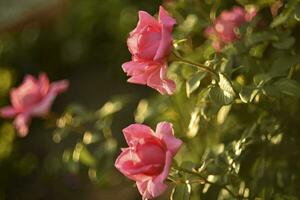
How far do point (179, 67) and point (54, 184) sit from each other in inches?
68.4

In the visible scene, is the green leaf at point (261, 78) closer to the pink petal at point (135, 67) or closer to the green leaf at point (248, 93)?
the green leaf at point (248, 93)

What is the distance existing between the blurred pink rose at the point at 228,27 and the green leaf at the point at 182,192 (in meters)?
0.55

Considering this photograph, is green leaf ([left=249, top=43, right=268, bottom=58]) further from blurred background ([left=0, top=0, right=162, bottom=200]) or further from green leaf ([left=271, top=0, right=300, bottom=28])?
blurred background ([left=0, top=0, right=162, bottom=200])

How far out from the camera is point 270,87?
147 cm

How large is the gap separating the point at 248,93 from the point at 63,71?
11.2 feet

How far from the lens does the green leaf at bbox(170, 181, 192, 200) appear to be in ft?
4.61

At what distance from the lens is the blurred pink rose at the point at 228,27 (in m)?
1.87

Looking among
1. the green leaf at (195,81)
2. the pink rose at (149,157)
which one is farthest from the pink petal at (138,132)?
the green leaf at (195,81)

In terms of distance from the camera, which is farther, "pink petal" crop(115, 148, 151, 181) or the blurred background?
the blurred background

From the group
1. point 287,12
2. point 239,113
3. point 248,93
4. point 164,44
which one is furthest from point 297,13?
point 239,113

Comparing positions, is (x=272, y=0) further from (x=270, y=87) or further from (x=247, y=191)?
(x=247, y=191)

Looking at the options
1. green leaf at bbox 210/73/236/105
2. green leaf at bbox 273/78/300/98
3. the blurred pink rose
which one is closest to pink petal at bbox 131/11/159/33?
green leaf at bbox 210/73/236/105

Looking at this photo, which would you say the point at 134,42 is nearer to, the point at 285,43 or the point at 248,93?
the point at 248,93

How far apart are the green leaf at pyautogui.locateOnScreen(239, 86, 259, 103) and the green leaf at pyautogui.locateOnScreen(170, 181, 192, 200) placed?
0.69 ft
